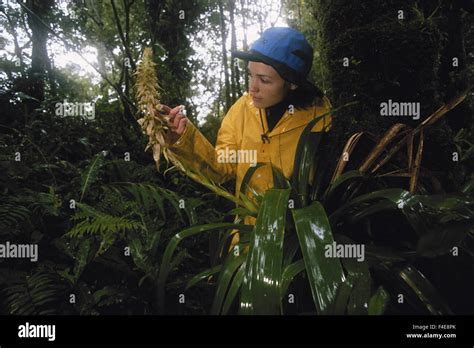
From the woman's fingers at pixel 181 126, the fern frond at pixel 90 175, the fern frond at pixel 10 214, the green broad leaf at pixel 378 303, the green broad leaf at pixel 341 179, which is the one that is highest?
the woman's fingers at pixel 181 126

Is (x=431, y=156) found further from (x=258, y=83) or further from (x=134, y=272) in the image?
(x=134, y=272)

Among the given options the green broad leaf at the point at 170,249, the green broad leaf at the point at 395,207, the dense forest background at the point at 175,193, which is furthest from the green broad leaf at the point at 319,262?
the dense forest background at the point at 175,193

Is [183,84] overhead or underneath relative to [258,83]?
overhead

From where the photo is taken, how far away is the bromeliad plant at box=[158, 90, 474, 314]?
2.98 ft

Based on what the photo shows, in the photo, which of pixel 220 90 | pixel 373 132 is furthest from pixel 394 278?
pixel 220 90

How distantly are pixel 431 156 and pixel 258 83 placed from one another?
863 mm

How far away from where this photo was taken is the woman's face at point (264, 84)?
160cm

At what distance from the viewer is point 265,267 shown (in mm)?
918

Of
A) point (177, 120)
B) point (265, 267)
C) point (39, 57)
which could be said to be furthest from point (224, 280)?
point (39, 57)

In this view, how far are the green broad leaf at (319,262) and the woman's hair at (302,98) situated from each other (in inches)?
34.2

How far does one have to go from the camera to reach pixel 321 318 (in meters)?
0.93

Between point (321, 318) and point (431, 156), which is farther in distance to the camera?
point (431, 156)

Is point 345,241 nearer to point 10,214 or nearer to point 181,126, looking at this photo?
point 181,126

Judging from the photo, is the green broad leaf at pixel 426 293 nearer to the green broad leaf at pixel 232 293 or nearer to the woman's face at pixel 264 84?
the green broad leaf at pixel 232 293
